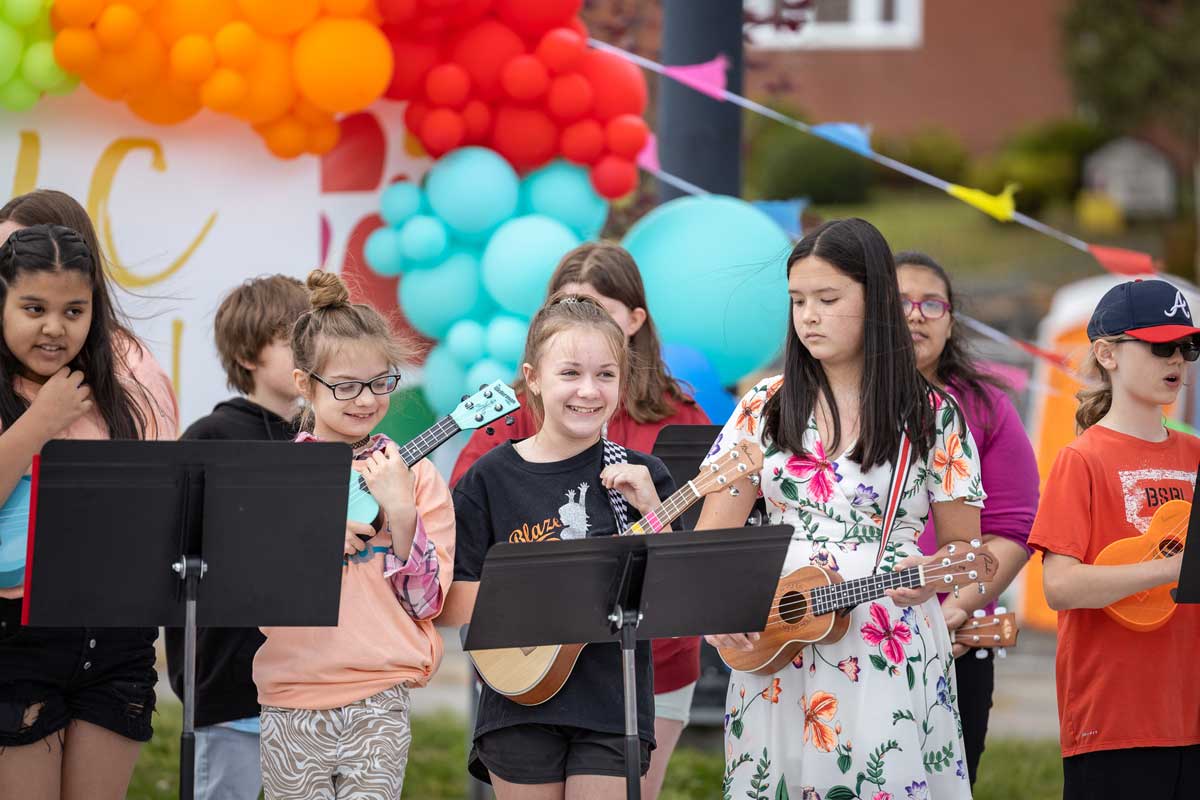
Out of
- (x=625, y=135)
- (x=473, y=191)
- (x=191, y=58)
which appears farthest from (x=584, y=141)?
(x=191, y=58)

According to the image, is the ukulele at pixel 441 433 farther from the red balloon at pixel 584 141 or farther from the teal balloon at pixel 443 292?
the red balloon at pixel 584 141

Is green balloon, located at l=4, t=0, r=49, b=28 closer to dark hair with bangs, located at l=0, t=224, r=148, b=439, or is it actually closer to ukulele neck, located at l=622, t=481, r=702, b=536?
dark hair with bangs, located at l=0, t=224, r=148, b=439

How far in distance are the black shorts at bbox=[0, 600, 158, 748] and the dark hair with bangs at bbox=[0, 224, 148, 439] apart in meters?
0.50

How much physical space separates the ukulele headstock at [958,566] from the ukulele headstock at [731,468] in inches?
18.5

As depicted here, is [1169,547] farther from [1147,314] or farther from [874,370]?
[874,370]

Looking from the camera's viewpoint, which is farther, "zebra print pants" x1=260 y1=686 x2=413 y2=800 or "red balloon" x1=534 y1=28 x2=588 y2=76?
"red balloon" x1=534 y1=28 x2=588 y2=76

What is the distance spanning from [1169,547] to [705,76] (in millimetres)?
2874

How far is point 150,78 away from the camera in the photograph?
5.21 m

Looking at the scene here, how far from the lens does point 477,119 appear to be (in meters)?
5.54

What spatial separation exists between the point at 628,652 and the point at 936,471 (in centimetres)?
91

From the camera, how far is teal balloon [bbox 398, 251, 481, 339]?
5.52 m

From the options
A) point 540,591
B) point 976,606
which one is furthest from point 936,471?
point 540,591

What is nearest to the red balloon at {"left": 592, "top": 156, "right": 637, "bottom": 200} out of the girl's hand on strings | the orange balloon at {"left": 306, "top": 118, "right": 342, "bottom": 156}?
the orange balloon at {"left": 306, "top": 118, "right": 342, "bottom": 156}

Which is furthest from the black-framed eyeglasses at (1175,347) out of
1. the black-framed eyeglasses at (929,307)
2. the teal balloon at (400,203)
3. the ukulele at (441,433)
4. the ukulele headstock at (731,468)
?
the teal balloon at (400,203)
